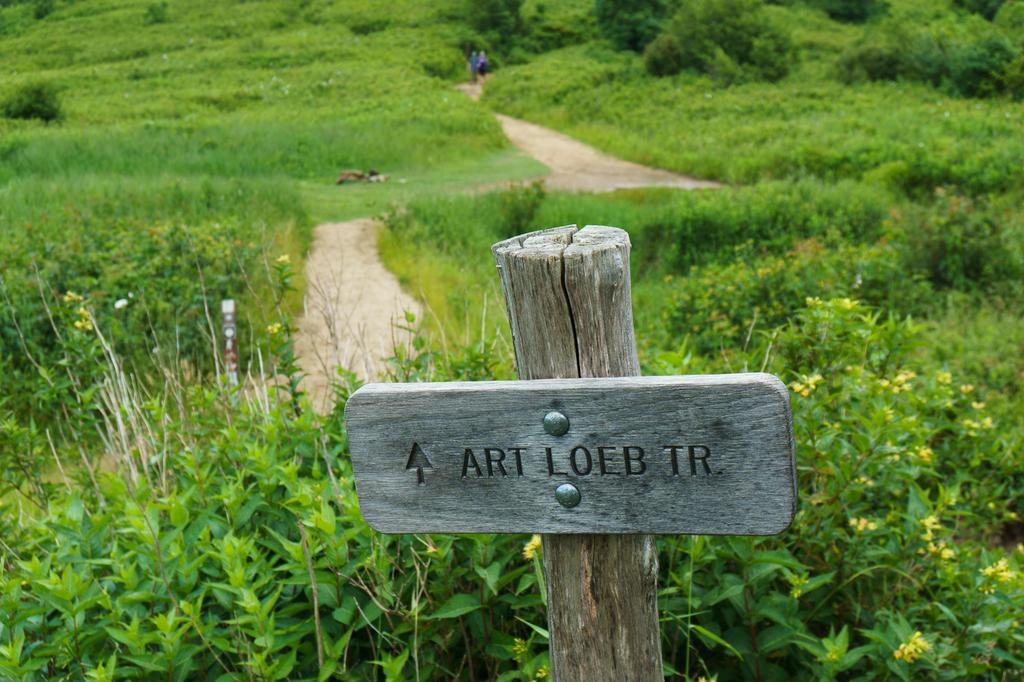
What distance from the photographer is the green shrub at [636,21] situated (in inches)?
1238

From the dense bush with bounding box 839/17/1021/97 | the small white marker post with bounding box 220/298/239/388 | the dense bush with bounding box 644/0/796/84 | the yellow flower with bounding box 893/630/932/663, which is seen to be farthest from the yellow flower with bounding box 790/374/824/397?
the dense bush with bounding box 644/0/796/84

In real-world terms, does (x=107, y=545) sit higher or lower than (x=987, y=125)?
higher

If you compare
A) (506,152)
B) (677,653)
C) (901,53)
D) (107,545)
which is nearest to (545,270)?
(677,653)

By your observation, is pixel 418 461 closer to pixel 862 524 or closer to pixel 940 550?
pixel 862 524

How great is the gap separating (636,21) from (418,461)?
106 ft

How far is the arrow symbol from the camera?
1.54 m

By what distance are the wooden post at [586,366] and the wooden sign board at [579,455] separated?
0.40 feet

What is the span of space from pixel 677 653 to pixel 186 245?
21.8ft

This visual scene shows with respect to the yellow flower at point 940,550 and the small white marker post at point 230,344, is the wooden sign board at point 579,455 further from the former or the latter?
the small white marker post at point 230,344

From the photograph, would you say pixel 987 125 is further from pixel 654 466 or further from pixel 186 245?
pixel 654 466

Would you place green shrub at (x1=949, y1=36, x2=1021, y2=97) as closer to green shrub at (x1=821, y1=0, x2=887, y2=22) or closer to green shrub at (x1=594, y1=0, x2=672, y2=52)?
green shrub at (x1=594, y1=0, x2=672, y2=52)

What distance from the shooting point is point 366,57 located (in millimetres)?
31906

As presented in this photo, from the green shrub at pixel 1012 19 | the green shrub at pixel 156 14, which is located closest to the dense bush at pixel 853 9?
the green shrub at pixel 1012 19

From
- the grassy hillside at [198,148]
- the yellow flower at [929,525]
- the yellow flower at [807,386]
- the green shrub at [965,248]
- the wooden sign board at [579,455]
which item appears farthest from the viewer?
the green shrub at [965,248]
